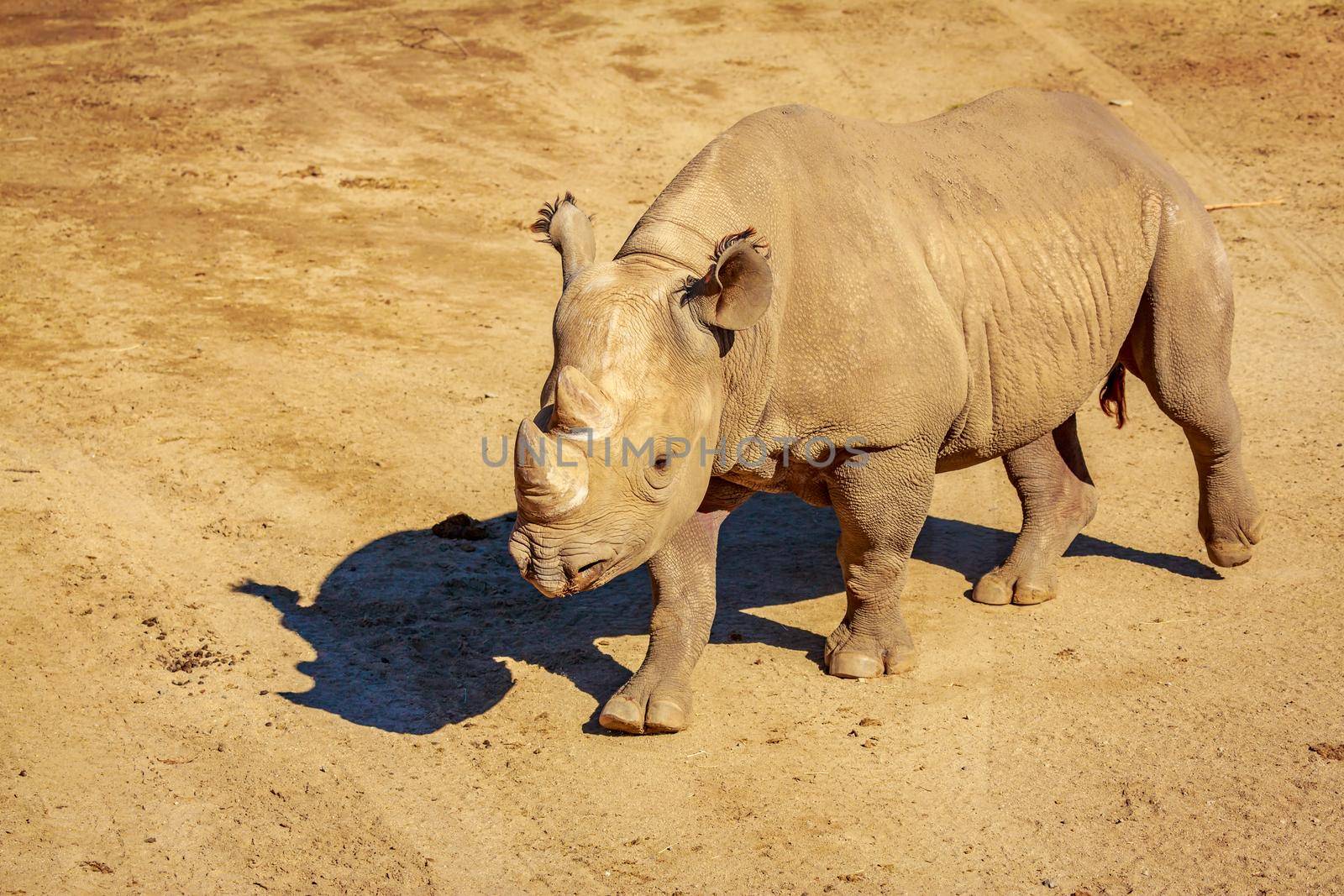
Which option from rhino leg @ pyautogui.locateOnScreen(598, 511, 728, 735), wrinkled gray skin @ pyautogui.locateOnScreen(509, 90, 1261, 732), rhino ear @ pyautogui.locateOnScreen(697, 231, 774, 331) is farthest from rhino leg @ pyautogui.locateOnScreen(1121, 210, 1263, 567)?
rhino ear @ pyautogui.locateOnScreen(697, 231, 774, 331)

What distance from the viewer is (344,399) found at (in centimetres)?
866

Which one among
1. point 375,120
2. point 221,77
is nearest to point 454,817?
point 375,120

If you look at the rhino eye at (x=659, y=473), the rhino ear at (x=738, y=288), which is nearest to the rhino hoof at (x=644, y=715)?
the rhino eye at (x=659, y=473)

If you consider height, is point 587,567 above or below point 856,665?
above

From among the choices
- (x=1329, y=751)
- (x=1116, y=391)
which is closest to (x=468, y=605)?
(x=1116, y=391)

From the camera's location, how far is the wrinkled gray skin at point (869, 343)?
184 inches

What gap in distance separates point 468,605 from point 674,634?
1.33 m

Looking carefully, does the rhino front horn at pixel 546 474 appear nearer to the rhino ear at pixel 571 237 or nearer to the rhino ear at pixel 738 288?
the rhino ear at pixel 738 288

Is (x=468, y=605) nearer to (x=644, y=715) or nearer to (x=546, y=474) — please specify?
(x=644, y=715)

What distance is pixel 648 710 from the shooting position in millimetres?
5605

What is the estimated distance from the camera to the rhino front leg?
5621mm

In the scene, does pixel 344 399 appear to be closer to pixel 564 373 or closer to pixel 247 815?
pixel 247 815

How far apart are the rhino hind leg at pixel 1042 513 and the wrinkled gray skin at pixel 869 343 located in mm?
13

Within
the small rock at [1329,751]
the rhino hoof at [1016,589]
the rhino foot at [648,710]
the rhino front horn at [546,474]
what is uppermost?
the rhino front horn at [546,474]
